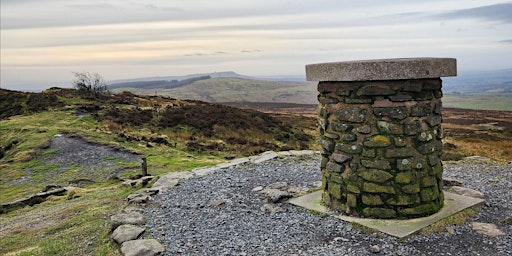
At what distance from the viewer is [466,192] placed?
918cm

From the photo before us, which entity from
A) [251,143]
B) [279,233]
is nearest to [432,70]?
[279,233]

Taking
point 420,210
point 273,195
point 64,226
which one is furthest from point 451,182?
point 64,226

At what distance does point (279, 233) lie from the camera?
7.39 metres

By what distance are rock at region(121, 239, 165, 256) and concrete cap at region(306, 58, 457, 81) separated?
436cm

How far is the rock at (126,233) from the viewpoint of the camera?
7.58 meters

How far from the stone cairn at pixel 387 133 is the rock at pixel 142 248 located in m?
3.57

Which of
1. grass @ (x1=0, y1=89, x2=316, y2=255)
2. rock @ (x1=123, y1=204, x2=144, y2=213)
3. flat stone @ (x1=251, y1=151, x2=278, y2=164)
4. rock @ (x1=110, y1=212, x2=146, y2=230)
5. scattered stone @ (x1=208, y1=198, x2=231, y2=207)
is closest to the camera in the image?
rock @ (x1=110, y1=212, x2=146, y2=230)

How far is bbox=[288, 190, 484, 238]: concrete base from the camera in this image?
7.18 metres

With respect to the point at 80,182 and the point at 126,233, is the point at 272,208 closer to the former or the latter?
the point at 126,233

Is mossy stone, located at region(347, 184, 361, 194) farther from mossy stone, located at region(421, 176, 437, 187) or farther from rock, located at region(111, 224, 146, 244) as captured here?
rock, located at region(111, 224, 146, 244)

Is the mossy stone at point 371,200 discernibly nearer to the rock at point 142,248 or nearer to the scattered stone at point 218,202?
the scattered stone at point 218,202

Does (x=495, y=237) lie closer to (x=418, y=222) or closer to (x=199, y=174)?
(x=418, y=222)

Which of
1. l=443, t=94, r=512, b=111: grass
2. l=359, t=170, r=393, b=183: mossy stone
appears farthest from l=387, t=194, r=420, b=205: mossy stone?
l=443, t=94, r=512, b=111: grass

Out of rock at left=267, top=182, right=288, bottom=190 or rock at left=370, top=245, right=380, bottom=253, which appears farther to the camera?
rock at left=267, top=182, right=288, bottom=190
